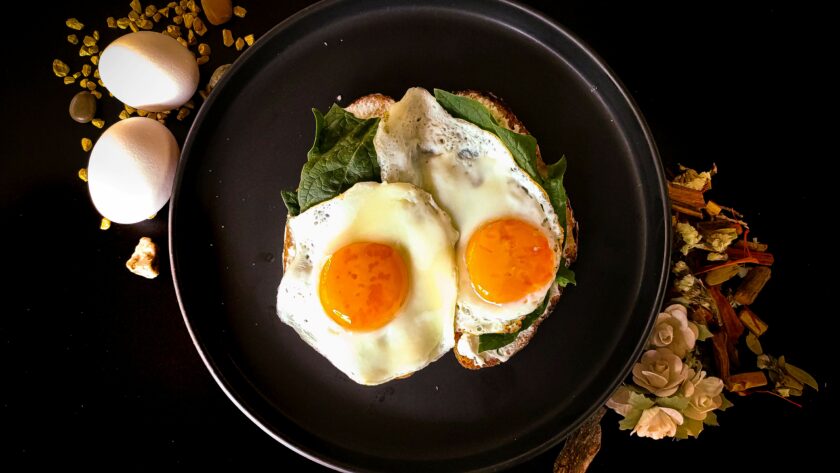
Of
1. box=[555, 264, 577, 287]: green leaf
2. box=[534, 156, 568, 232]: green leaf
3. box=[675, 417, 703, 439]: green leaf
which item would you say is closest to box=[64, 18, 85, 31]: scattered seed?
box=[534, 156, 568, 232]: green leaf

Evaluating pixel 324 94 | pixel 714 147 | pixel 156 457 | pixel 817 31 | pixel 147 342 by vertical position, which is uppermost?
pixel 817 31

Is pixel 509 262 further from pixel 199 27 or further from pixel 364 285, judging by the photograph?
pixel 199 27

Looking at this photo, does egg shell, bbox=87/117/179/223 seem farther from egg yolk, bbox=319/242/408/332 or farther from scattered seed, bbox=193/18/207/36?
egg yolk, bbox=319/242/408/332

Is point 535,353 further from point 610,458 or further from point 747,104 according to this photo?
point 747,104

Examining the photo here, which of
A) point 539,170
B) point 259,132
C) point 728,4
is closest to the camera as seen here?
point 539,170

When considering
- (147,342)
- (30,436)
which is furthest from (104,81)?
(30,436)
